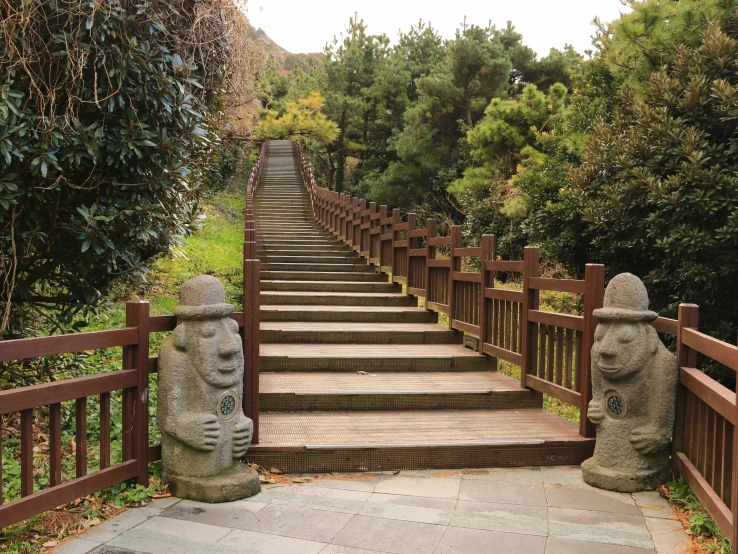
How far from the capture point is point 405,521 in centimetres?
370

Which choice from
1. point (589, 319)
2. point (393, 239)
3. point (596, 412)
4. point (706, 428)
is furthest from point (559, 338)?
point (393, 239)

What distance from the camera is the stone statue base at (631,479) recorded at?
13.9 ft

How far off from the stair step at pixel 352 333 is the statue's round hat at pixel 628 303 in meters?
3.43

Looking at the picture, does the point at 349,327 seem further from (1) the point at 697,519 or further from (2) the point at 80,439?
(1) the point at 697,519

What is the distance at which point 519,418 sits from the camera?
217 inches

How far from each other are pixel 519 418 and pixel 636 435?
1367mm

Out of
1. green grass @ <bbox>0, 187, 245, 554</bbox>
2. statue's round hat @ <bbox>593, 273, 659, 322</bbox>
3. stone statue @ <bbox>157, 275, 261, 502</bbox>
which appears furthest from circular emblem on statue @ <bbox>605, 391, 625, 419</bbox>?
green grass @ <bbox>0, 187, 245, 554</bbox>

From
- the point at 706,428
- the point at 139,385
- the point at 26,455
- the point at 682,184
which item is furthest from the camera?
the point at 682,184

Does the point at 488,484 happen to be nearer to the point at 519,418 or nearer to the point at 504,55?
the point at 519,418

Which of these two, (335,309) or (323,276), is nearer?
(335,309)

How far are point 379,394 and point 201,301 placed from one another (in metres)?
2.10

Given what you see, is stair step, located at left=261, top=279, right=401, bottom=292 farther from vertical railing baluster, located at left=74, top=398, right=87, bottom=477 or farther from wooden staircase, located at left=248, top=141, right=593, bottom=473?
vertical railing baluster, located at left=74, top=398, right=87, bottom=477

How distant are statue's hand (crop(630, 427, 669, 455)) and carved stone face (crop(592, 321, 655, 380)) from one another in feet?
1.23

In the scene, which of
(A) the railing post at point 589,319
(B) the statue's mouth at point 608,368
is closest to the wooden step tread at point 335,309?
(A) the railing post at point 589,319
